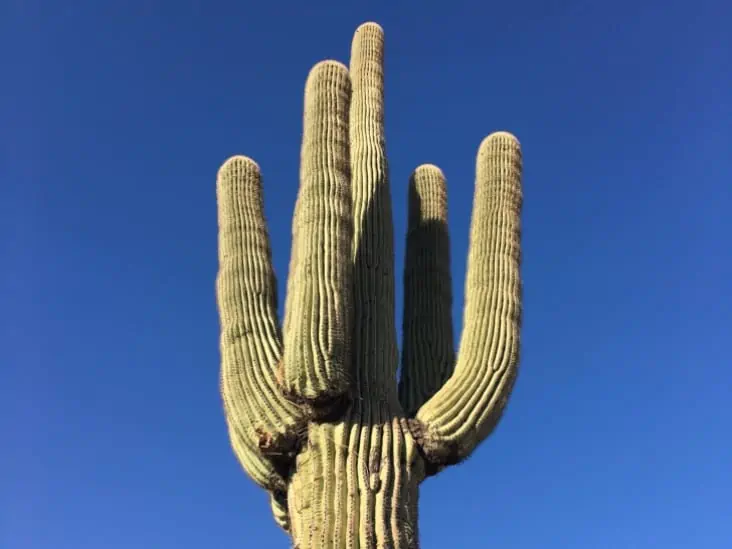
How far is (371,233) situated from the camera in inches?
317

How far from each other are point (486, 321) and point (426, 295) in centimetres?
93

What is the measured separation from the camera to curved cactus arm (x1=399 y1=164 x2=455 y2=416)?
26.9 feet

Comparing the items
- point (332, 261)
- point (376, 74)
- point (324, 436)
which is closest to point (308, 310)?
point (332, 261)

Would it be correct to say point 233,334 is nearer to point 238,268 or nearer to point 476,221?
point 238,268

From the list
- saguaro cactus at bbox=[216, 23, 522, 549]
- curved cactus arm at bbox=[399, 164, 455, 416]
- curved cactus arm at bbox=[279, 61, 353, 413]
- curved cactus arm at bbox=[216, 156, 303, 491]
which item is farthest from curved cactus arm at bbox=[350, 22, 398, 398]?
curved cactus arm at bbox=[216, 156, 303, 491]

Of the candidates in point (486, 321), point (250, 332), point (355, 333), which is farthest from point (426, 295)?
point (250, 332)

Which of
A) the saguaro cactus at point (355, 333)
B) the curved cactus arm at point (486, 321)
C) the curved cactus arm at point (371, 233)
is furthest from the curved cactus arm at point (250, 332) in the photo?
the curved cactus arm at point (486, 321)

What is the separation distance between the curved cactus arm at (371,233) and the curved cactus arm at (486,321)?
0.48m

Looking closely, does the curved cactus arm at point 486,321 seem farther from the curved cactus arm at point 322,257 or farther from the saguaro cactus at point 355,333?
the curved cactus arm at point 322,257

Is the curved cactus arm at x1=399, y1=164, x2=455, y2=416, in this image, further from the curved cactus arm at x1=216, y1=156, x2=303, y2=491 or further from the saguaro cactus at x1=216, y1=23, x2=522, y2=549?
the curved cactus arm at x1=216, y1=156, x2=303, y2=491

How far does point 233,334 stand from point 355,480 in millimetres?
1701

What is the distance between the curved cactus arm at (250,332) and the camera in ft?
23.7

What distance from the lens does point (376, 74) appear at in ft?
29.7

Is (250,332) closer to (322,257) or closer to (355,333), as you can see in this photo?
(355,333)
